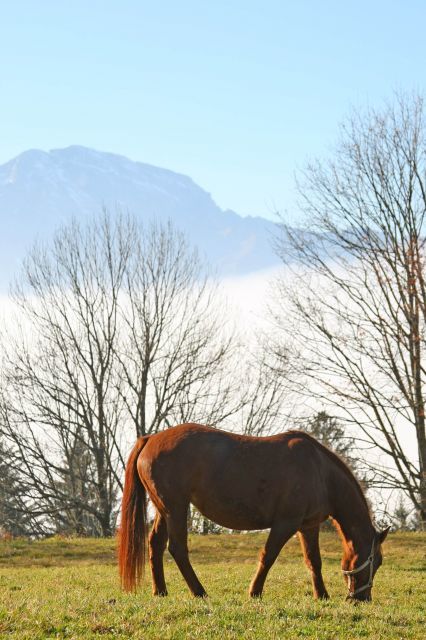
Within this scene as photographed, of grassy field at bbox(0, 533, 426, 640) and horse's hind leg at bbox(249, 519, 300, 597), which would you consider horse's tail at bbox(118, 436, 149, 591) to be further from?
horse's hind leg at bbox(249, 519, 300, 597)

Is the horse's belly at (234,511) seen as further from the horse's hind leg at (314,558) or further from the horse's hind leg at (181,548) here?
the horse's hind leg at (314,558)

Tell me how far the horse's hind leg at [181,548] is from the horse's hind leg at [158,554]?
0.97ft

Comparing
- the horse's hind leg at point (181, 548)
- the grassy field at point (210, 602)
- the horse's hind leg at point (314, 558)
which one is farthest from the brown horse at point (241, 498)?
the grassy field at point (210, 602)

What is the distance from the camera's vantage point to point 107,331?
102 ft

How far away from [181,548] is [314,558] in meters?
1.68

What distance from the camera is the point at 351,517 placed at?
10.5 meters

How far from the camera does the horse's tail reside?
10.2m

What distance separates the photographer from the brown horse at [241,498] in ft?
33.4

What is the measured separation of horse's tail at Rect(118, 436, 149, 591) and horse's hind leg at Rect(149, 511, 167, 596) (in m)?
0.12

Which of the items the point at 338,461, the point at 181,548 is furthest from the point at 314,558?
the point at 181,548

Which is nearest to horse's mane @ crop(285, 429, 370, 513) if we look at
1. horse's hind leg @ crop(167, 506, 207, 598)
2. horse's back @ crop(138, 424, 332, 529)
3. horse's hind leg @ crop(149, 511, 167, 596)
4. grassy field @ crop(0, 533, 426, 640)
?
horse's back @ crop(138, 424, 332, 529)

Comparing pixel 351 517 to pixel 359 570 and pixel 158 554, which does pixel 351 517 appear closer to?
pixel 359 570

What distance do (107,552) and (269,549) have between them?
905cm

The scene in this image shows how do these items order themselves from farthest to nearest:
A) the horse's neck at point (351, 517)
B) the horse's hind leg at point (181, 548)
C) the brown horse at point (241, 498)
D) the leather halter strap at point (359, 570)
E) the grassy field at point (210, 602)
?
the horse's neck at point (351, 517)
the leather halter strap at point (359, 570)
the brown horse at point (241, 498)
the horse's hind leg at point (181, 548)
the grassy field at point (210, 602)
